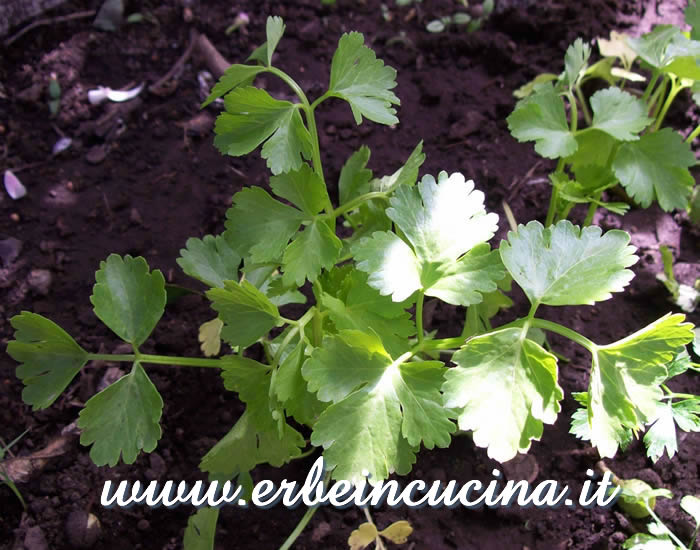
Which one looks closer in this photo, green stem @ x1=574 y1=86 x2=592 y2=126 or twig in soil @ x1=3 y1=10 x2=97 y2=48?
green stem @ x1=574 y1=86 x2=592 y2=126

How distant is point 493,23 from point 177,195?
4.09 ft

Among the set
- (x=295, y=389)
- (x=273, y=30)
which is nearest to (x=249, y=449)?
(x=295, y=389)

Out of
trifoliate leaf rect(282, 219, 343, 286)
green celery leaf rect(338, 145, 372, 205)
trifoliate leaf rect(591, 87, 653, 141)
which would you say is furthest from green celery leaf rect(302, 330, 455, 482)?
trifoliate leaf rect(591, 87, 653, 141)

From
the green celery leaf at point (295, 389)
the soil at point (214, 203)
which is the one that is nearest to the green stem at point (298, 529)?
the soil at point (214, 203)

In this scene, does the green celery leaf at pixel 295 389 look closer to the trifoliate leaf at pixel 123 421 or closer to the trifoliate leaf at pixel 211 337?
the trifoliate leaf at pixel 123 421

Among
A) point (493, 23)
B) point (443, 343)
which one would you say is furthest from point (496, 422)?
point (493, 23)

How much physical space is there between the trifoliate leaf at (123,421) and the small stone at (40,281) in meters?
0.64

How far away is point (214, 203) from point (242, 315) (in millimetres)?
767

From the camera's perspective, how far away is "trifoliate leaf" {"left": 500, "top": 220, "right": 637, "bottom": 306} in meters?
1.10

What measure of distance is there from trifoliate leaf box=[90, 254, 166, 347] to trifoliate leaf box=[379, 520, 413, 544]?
0.62 m

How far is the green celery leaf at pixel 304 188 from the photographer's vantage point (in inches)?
48.8

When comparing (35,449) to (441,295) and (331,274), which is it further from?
(441,295)

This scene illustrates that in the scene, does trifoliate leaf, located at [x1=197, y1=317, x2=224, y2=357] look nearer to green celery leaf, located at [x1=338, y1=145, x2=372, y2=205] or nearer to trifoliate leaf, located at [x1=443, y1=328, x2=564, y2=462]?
green celery leaf, located at [x1=338, y1=145, x2=372, y2=205]

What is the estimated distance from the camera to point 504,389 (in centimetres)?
105
